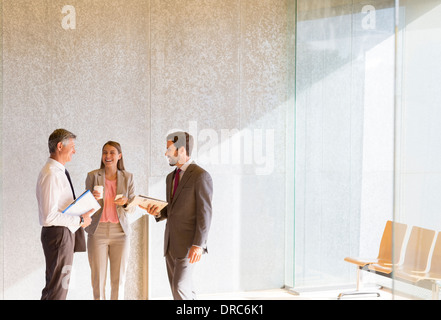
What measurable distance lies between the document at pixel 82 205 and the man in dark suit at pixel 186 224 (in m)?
0.45

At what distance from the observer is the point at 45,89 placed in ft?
17.1

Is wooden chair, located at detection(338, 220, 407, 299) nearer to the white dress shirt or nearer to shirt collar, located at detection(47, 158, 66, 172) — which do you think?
the white dress shirt

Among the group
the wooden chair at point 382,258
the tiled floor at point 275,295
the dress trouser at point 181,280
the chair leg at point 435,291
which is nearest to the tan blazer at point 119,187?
the dress trouser at point 181,280

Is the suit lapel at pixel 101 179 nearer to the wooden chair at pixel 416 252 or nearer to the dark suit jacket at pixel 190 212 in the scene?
the dark suit jacket at pixel 190 212

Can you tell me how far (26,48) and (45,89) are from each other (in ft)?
1.29

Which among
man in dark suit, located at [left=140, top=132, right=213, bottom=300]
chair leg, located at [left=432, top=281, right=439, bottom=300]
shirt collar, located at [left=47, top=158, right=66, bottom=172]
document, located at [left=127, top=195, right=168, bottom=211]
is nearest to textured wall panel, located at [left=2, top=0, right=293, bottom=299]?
shirt collar, located at [left=47, top=158, right=66, bottom=172]

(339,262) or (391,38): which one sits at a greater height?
(391,38)

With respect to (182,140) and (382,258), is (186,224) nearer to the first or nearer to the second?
(182,140)

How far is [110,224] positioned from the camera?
4770mm

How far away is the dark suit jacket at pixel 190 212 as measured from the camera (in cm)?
443

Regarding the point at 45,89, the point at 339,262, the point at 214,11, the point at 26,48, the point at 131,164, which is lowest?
the point at 339,262

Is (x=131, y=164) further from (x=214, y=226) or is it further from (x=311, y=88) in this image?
(x=311, y=88)

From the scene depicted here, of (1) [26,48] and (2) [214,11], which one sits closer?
(1) [26,48]

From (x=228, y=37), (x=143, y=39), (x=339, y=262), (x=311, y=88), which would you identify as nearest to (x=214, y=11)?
(x=228, y=37)
